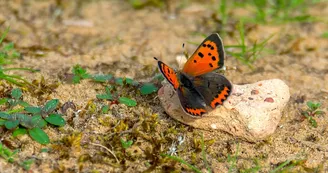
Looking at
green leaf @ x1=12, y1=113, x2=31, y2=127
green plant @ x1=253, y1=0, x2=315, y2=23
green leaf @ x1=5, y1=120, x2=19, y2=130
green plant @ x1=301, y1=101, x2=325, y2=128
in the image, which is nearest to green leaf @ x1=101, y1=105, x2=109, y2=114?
green leaf @ x1=12, y1=113, x2=31, y2=127

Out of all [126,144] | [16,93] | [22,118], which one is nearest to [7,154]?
[22,118]

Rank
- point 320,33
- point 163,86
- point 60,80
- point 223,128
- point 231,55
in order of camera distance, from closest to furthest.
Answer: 1. point 223,128
2. point 163,86
3. point 60,80
4. point 231,55
5. point 320,33

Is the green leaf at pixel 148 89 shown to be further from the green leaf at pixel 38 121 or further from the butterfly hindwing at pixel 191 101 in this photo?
the green leaf at pixel 38 121

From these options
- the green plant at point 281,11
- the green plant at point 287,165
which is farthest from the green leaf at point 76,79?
the green plant at point 281,11

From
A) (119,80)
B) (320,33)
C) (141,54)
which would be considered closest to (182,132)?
(119,80)

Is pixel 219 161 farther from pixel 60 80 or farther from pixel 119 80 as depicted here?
pixel 60 80

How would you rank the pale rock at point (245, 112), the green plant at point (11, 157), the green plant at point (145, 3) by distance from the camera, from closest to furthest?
the green plant at point (11, 157)
the pale rock at point (245, 112)
the green plant at point (145, 3)
